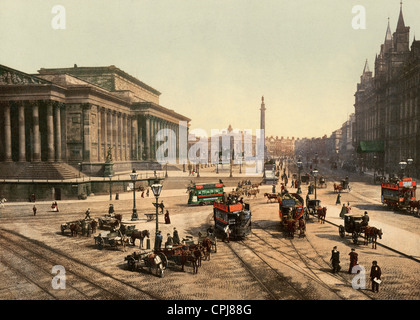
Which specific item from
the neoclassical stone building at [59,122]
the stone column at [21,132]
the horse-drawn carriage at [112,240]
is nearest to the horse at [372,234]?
the horse-drawn carriage at [112,240]

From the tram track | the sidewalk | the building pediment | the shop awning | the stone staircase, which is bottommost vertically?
the tram track

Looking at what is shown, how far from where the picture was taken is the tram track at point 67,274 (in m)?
13.2

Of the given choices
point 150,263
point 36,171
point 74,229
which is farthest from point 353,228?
point 36,171

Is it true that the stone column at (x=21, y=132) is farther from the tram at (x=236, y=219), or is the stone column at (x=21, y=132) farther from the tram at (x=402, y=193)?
the tram at (x=402, y=193)

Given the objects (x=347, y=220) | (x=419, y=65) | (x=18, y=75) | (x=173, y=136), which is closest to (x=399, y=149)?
(x=419, y=65)

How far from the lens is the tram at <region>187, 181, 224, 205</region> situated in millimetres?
35562

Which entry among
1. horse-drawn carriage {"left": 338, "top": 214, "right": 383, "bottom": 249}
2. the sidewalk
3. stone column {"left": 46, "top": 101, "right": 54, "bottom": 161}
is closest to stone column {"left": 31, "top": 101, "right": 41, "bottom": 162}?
stone column {"left": 46, "top": 101, "right": 54, "bottom": 161}

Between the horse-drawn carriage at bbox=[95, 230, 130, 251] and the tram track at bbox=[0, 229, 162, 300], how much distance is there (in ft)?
7.29

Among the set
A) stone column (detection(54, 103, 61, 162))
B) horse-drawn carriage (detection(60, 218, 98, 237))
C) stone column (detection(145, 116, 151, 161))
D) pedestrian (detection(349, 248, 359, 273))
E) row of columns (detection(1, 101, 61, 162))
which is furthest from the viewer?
stone column (detection(145, 116, 151, 161))

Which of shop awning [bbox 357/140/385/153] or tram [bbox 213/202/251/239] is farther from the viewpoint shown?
shop awning [bbox 357/140/385/153]

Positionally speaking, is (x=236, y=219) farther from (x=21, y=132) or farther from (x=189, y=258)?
(x=21, y=132)

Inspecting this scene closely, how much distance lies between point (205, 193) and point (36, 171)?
29.6m

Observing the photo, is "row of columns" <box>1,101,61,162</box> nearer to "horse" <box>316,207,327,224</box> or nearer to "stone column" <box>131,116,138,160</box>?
"stone column" <box>131,116,138,160</box>

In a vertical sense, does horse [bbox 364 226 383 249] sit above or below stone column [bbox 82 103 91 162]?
below
